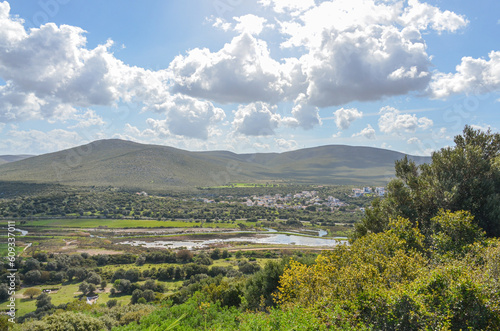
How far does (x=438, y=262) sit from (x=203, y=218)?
8629 centimetres

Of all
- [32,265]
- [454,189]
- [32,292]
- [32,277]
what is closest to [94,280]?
[32,292]

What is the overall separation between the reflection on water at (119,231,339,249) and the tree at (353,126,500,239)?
40.2 meters

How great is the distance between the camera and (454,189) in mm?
16297

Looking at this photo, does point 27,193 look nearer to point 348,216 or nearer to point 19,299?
point 19,299

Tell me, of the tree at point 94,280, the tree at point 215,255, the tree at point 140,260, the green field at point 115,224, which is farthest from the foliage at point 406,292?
the green field at point 115,224

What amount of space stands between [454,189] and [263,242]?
2127 inches

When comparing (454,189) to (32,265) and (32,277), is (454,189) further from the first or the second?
(32,265)

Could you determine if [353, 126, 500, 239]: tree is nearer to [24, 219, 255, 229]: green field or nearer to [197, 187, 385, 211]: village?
[24, 219, 255, 229]: green field

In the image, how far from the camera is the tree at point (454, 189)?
1614 cm

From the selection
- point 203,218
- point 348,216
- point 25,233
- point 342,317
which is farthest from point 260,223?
point 342,317

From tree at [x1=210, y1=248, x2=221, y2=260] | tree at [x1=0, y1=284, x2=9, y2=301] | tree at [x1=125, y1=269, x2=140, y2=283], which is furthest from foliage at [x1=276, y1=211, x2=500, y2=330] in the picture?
tree at [x1=210, y1=248, x2=221, y2=260]

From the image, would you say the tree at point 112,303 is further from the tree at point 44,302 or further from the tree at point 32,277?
the tree at point 32,277

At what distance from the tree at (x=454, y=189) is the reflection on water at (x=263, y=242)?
4021 cm

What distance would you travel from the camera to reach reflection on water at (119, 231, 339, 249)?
201 feet
